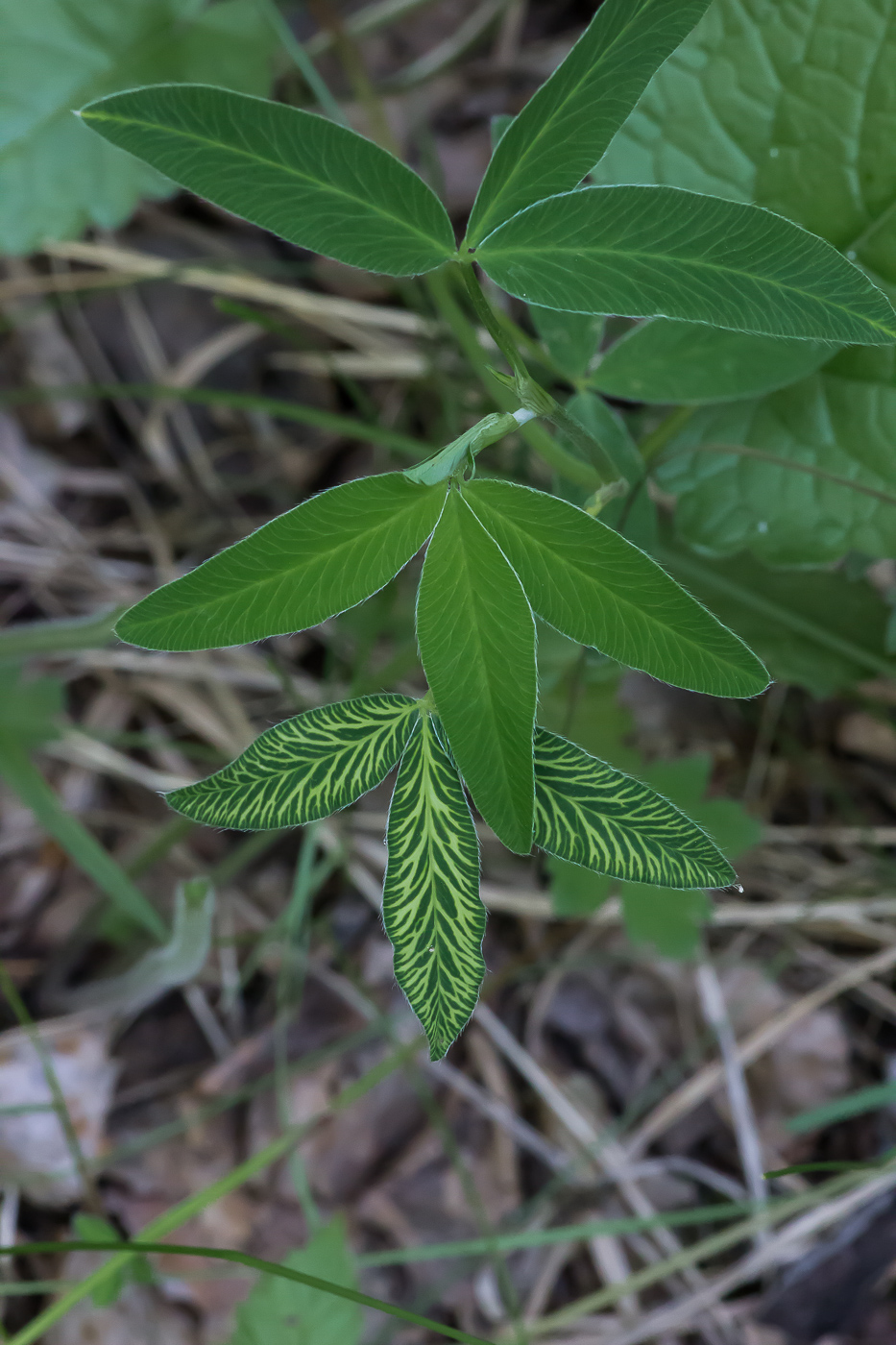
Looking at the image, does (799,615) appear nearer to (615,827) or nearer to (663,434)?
(663,434)

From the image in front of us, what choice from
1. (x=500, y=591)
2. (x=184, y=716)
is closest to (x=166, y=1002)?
(x=184, y=716)

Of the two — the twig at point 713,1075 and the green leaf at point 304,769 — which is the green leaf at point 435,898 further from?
the twig at point 713,1075

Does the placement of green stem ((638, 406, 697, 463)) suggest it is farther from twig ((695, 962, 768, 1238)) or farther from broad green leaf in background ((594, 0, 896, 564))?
twig ((695, 962, 768, 1238))

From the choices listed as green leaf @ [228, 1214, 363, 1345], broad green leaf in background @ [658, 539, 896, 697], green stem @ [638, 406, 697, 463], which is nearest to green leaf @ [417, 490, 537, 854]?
green stem @ [638, 406, 697, 463]

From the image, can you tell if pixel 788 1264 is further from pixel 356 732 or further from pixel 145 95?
pixel 145 95

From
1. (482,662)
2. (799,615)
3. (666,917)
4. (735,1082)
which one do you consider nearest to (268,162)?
(482,662)

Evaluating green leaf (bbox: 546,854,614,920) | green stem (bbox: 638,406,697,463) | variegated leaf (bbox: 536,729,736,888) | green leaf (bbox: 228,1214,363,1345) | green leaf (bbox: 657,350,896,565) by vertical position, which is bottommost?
green leaf (bbox: 228,1214,363,1345)
